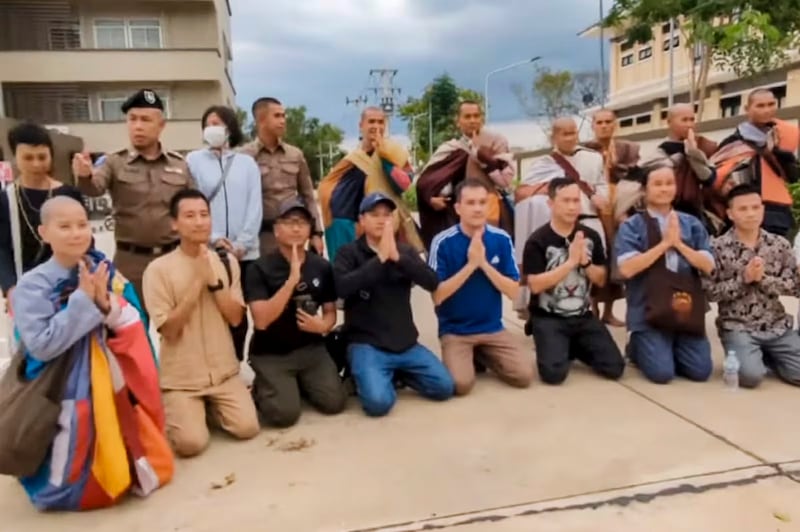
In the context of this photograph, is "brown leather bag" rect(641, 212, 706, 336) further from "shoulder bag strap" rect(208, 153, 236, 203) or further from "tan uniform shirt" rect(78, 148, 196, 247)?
"tan uniform shirt" rect(78, 148, 196, 247)

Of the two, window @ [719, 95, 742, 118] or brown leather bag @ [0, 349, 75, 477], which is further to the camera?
window @ [719, 95, 742, 118]

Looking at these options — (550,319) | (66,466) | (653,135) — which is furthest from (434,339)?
(653,135)

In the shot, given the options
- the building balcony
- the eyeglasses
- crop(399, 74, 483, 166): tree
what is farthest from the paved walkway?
crop(399, 74, 483, 166): tree

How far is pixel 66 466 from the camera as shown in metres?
2.88

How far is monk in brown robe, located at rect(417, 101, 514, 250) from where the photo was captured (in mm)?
5211

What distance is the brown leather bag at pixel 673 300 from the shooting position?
4.28m

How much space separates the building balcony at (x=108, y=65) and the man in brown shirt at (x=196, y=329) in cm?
2128

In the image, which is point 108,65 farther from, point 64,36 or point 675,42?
point 675,42

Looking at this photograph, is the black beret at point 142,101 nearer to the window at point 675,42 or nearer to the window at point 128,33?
the window at point 128,33

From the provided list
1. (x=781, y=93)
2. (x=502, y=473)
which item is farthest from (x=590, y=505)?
(x=781, y=93)

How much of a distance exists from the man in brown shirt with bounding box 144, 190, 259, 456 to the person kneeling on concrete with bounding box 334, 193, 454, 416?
2.21 ft

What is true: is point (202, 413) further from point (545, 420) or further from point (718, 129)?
point (718, 129)

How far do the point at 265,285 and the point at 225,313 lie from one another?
31 centimetres

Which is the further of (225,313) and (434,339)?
(434,339)
